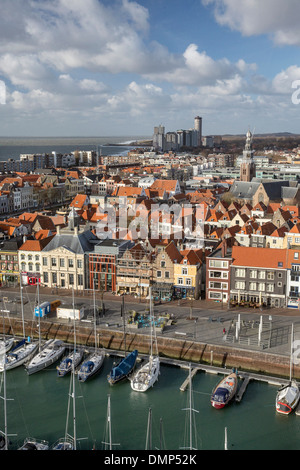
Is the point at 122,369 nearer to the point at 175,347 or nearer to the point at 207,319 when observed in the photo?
the point at 175,347

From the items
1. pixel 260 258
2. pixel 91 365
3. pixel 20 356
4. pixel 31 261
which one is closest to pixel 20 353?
pixel 20 356

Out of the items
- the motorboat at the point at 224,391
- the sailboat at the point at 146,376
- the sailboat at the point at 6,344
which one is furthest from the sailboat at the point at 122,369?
the sailboat at the point at 6,344

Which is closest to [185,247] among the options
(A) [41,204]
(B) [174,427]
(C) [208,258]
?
(C) [208,258]

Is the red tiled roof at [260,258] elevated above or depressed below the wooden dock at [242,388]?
above

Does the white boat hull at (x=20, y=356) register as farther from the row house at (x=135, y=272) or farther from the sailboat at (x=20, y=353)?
the row house at (x=135, y=272)

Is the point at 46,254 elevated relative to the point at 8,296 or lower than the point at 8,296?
elevated

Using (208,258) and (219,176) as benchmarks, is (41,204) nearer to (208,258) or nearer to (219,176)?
(219,176)
